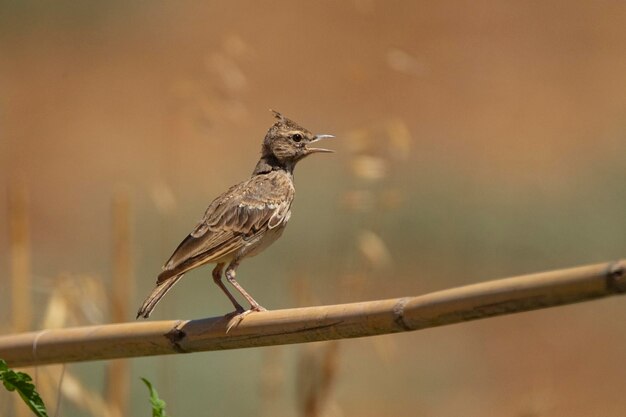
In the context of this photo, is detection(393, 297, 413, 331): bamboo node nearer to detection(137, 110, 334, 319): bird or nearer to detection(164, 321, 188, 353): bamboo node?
detection(164, 321, 188, 353): bamboo node

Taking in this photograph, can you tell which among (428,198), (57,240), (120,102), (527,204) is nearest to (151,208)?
(57,240)

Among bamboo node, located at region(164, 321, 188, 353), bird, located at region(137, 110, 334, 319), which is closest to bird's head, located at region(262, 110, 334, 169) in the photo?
bird, located at region(137, 110, 334, 319)

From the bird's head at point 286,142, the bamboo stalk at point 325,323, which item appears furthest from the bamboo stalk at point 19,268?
the bird's head at point 286,142

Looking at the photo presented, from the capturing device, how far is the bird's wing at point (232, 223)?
5980mm

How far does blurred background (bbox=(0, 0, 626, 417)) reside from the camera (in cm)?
659

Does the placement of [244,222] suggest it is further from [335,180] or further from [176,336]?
[335,180]

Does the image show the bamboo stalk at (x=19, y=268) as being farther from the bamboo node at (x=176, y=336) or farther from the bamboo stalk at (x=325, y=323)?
the bamboo node at (x=176, y=336)

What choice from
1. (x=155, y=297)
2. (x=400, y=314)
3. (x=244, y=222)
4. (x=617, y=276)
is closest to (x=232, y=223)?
(x=244, y=222)

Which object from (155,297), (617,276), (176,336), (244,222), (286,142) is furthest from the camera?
(286,142)

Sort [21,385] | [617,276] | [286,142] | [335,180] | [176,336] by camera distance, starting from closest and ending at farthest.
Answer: [617,276] → [21,385] → [176,336] → [286,142] → [335,180]

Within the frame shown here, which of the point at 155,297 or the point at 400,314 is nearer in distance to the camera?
the point at 400,314

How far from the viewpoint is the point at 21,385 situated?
4340 mm

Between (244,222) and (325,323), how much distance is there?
1.92m

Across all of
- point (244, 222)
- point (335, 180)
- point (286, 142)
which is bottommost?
point (244, 222)
